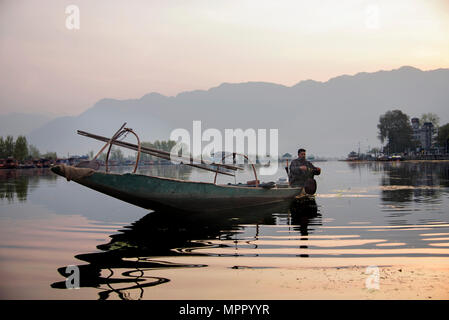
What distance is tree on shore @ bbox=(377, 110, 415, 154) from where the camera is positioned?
173 m

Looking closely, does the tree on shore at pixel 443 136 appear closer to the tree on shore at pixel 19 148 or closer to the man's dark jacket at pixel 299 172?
the man's dark jacket at pixel 299 172

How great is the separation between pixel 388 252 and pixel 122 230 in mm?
9093

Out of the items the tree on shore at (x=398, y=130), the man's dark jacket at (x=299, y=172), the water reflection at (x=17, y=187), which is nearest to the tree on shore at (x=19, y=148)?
the water reflection at (x=17, y=187)

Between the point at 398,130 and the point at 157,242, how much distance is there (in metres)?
181

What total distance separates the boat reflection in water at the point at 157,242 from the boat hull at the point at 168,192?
23.1 inches

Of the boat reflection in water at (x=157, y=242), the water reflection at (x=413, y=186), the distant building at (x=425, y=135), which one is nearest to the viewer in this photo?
the boat reflection in water at (x=157, y=242)

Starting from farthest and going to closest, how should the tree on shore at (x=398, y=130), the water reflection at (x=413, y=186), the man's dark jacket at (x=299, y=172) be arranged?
1. the tree on shore at (x=398, y=130)
2. the water reflection at (x=413, y=186)
3. the man's dark jacket at (x=299, y=172)

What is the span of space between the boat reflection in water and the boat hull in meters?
0.59

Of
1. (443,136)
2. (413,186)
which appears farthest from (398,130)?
(413,186)

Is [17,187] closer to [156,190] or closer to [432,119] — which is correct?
[156,190]

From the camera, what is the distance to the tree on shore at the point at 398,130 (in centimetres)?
17312
